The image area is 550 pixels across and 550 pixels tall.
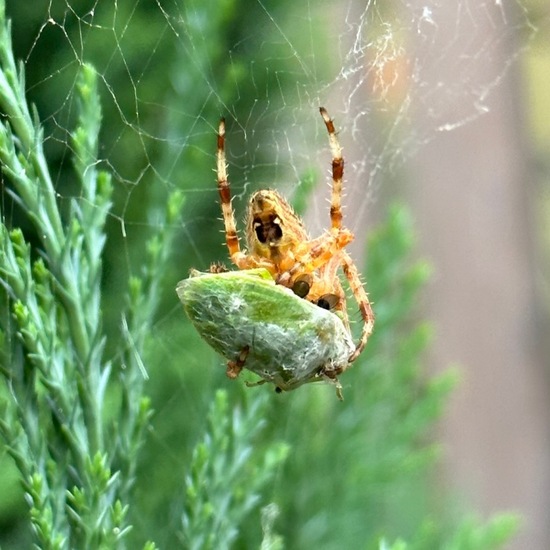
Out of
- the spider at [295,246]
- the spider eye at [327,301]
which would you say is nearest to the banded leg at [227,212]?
the spider at [295,246]

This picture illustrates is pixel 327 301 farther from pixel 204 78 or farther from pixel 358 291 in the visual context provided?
pixel 204 78

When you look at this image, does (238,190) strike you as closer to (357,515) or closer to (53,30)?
(53,30)

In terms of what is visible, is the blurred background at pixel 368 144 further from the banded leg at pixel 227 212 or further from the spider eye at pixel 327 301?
the spider eye at pixel 327 301

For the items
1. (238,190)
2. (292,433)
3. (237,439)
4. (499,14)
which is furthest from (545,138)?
(237,439)

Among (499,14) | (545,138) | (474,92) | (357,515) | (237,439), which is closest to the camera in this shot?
(237,439)

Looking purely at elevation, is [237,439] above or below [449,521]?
above

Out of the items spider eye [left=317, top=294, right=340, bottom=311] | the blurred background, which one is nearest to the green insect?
spider eye [left=317, top=294, right=340, bottom=311]
